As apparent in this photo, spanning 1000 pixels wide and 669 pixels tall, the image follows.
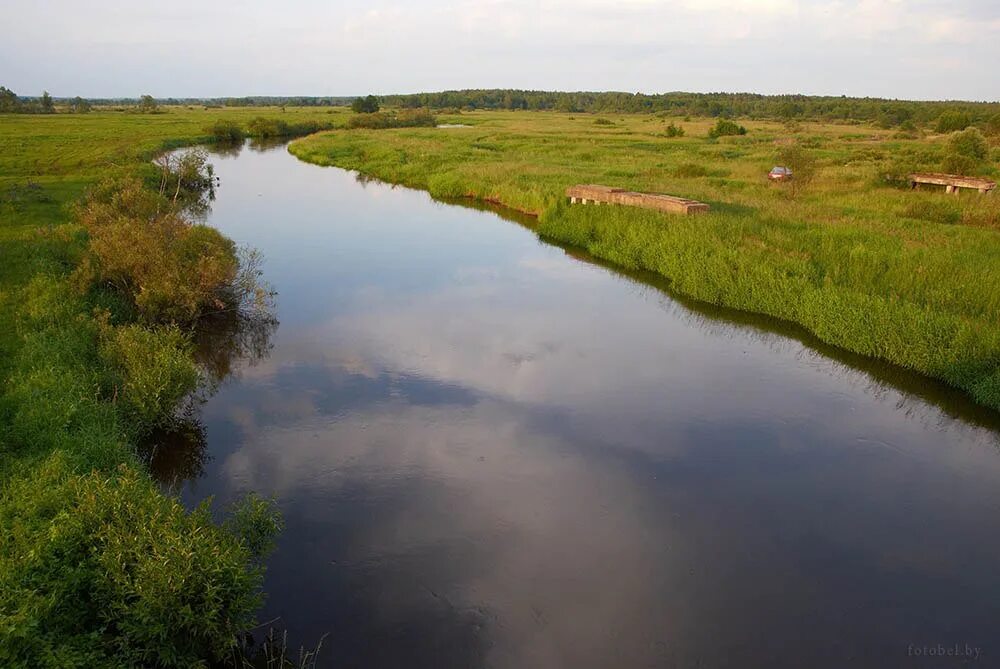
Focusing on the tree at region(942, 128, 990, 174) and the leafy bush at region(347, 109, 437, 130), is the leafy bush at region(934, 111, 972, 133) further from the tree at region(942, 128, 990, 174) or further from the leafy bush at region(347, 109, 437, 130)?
the leafy bush at region(347, 109, 437, 130)

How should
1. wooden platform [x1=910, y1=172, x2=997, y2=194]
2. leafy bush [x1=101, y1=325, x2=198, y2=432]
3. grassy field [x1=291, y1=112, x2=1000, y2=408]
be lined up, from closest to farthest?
1. leafy bush [x1=101, y1=325, x2=198, y2=432]
2. grassy field [x1=291, y1=112, x2=1000, y2=408]
3. wooden platform [x1=910, y1=172, x2=997, y2=194]

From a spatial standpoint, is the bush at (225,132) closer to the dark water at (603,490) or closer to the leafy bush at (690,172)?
the leafy bush at (690,172)

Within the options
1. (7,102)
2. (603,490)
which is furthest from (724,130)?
(7,102)

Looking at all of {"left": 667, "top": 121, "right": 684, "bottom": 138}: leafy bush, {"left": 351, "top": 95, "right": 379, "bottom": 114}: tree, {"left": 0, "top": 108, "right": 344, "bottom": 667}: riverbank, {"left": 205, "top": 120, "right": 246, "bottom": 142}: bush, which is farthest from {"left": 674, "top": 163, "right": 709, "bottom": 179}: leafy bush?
{"left": 351, "top": 95, "right": 379, "bottom": 114}: tree

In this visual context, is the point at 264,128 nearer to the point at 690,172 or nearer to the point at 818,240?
the point at 690,172

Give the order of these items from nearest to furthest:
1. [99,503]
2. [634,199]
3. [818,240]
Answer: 1. [99,503]
2. [818,240]
3. [634,199]
